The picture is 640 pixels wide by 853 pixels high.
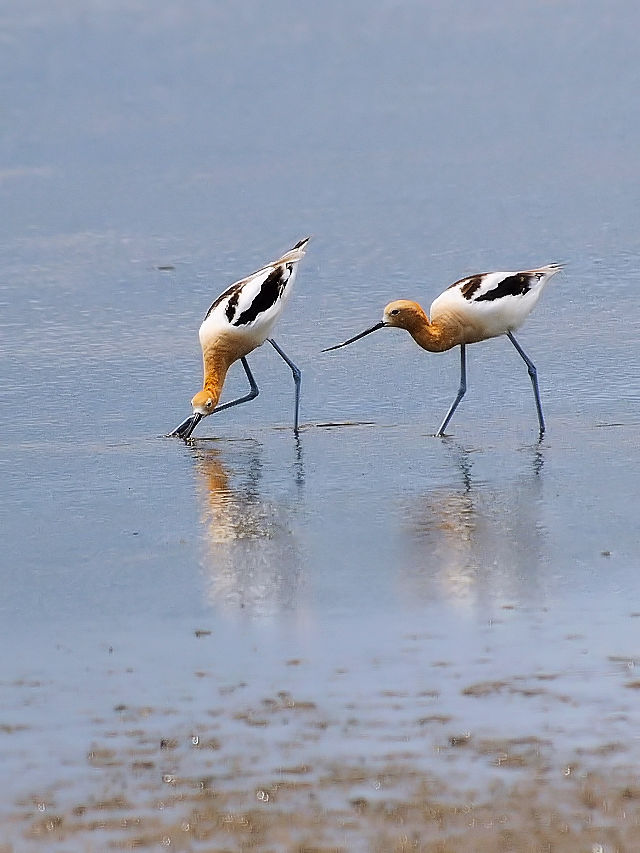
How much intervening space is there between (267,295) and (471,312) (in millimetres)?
1186

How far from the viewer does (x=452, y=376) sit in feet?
30.0

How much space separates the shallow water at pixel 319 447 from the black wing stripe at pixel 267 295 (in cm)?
54

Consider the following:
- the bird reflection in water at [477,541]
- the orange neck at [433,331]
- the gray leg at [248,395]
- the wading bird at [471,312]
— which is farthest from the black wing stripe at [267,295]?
the bird reflection in water at [477,541]

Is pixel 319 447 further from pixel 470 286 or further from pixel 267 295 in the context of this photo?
pixel 470 286

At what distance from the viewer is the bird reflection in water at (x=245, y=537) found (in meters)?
5.21

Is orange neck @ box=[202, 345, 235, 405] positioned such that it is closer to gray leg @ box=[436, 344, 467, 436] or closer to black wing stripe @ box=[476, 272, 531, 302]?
gray leg @ box=[436, 344, 467, 436]

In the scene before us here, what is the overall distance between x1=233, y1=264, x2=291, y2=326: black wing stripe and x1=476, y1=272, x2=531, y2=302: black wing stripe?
1.16 m

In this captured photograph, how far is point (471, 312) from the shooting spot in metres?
8.45

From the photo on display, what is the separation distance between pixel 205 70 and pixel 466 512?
35.8ft

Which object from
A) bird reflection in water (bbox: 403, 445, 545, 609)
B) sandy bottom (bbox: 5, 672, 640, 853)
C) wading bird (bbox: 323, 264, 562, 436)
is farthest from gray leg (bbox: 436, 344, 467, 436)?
sandy bottom (bbox: 5, 672, 640, 853)

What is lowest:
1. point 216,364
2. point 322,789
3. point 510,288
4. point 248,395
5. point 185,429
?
point 322,789

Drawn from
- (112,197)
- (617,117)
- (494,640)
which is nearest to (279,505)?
(494,640)

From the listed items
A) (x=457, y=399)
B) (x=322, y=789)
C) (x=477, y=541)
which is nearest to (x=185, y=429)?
(x=457, y=399)

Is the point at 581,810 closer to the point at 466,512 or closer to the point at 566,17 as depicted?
the point at 466,512
